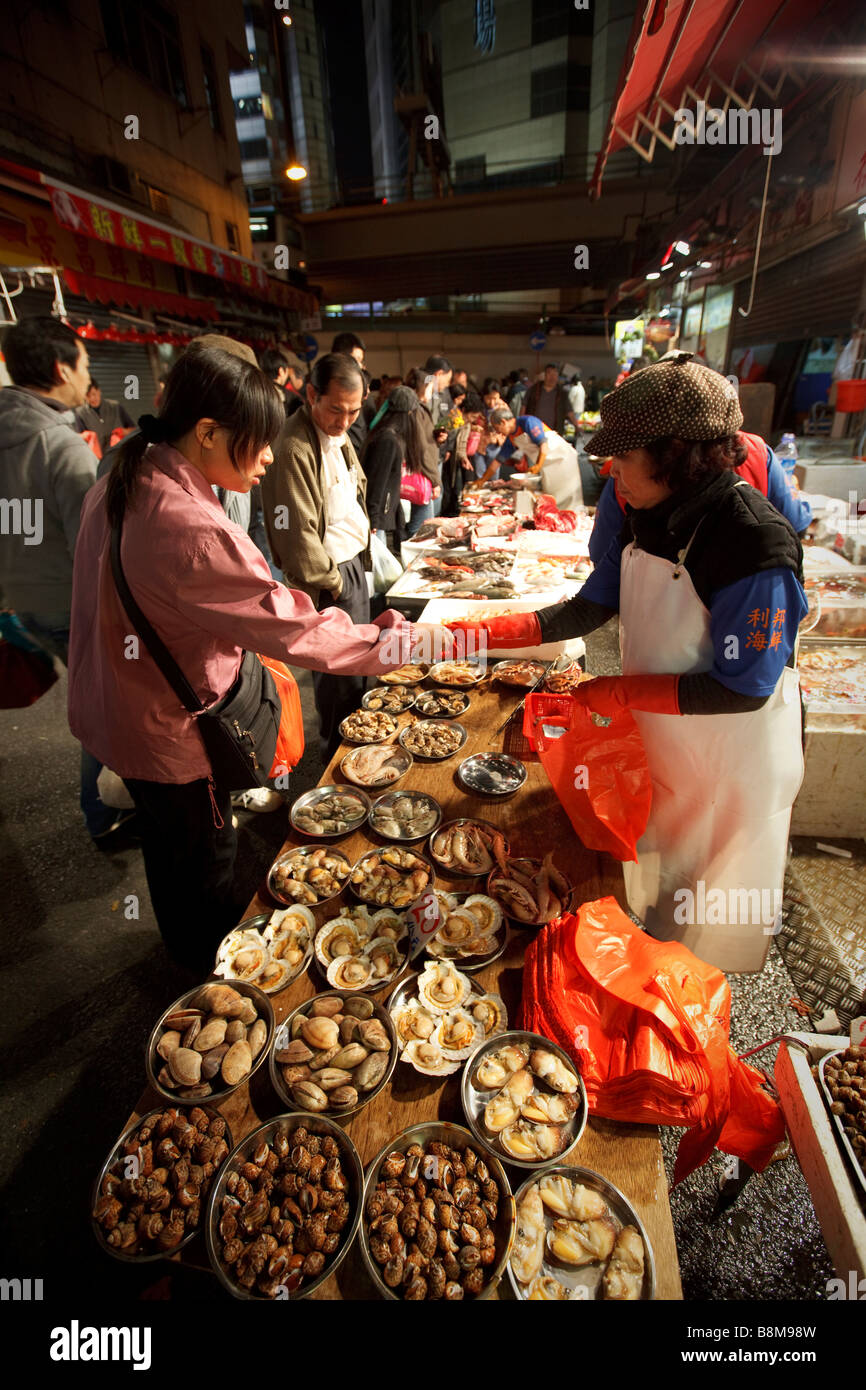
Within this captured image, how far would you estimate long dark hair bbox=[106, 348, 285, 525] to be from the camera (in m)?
1.61

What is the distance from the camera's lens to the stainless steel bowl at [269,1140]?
42.8 inches

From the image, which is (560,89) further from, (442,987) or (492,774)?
(442,987)

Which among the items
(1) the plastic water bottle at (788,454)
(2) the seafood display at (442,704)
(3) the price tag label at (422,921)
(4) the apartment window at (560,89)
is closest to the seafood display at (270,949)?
(3) the price tag label at (422,921)

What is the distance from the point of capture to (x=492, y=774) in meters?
2.46

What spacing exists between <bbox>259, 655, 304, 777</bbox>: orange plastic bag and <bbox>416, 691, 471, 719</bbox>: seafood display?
779 millimetres

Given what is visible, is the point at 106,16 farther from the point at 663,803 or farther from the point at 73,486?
the point at 663,803

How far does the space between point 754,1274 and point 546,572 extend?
160 inches

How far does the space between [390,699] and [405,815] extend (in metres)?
0.97

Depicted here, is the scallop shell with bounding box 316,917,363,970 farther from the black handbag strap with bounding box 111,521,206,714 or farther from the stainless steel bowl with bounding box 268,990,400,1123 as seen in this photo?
the black handbag strap with bounding box 111,521,206,714

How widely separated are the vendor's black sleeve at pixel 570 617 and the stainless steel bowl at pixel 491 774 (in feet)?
1.87

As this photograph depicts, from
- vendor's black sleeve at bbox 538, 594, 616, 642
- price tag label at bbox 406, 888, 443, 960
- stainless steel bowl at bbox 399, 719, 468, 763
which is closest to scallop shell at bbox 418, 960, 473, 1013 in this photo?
price tag label at bbox 406, 888, 443, 960

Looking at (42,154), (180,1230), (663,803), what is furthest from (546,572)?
(42,154)

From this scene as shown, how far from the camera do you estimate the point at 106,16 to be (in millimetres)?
10688

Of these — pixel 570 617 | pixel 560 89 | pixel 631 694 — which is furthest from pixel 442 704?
pixel 560 89
